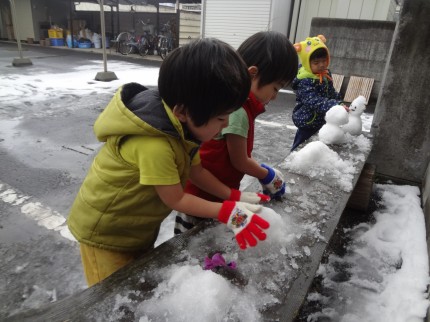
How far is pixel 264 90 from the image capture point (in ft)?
5.71

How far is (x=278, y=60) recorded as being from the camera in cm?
166

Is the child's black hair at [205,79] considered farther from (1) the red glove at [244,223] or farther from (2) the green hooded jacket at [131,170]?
(1) the red glove at [244,223]

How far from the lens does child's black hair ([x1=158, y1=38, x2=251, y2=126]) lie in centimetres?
108

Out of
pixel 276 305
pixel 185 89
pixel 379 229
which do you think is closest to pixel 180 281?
pixel 276 305

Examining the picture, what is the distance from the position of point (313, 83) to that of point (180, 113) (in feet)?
7.54

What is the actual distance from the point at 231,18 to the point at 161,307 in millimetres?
12878

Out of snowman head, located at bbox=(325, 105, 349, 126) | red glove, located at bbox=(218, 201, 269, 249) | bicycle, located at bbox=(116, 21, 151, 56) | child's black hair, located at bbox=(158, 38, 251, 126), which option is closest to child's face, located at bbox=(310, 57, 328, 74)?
snowman head, located at bbox=(325, 105, 349, 126)

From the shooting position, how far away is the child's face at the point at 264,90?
1727mm


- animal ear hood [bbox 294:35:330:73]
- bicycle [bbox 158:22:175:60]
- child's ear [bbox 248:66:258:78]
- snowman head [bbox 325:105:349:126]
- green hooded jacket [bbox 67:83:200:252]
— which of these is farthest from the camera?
bicycle [bbox 158:22:175:60]

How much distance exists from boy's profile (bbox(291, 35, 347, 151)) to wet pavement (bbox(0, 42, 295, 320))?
1303mm

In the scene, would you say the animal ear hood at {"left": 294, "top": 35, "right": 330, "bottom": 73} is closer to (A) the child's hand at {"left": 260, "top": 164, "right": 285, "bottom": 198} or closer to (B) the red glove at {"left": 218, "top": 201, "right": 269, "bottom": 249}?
(A) the child's hand at {"left": 260, "top": 164, "right": 285, "bottom": 198}


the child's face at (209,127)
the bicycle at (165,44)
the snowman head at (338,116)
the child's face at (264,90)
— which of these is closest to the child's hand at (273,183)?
the child's face at (264,90)

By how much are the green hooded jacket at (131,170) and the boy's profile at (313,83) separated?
1961mm

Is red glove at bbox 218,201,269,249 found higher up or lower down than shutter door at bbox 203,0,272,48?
lower down
